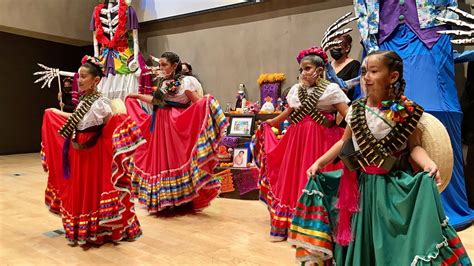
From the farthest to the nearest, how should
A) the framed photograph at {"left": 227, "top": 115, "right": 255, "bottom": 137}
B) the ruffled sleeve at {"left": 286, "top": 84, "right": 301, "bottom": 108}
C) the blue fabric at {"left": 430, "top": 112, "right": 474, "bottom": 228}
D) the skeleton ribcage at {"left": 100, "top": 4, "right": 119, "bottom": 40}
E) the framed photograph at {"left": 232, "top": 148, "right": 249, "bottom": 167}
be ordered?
1. the skeleton ribcage at {"left": 100, "top": 4, "right": 119, "bottom": 40}
2. the framed photograph at {"left": 227, "top": 115, "right": 255, "bottom": 137}
3. the framed photograph at {"left": 232, "top": 148, "right": 249, "bottom": 167}
4. the blue fabric at {"left": 430, "top": 112, "right": 474, "bottom": 228}
5. the ruffled sleeve at {"left": 286, "top": 84, "right": 301, "bottom": 108}

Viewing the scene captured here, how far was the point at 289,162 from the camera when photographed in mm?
3359

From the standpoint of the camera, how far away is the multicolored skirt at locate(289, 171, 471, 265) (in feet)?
5.57

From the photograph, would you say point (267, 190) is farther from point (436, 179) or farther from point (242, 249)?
point (436, 179)

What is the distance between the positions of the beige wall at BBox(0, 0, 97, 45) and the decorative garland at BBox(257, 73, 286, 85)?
4219 millimetres

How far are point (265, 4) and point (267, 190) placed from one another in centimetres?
324

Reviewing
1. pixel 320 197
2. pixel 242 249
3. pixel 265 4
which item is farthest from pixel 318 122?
pixel 265 4

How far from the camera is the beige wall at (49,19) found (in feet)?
24.3

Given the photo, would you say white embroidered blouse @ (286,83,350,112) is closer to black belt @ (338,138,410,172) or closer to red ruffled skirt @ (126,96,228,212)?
black belt @ (338,138,410,172)

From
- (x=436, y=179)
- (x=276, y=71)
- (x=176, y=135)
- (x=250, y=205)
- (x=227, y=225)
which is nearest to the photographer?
(x=436, y=179)

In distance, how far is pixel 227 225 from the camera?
3891 millimetres

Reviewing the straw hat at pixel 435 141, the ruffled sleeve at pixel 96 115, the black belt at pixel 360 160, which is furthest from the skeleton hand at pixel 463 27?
the ruffled sleeve at pixel 96 115

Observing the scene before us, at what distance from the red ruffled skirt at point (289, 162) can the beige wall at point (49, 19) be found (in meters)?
5.75

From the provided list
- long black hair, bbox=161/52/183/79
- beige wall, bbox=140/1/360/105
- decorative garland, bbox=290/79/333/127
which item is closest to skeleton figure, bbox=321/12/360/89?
decorative garland, bbox=290/79/333/127

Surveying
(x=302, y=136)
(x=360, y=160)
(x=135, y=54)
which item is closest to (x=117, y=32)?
(x=135, y=54)
